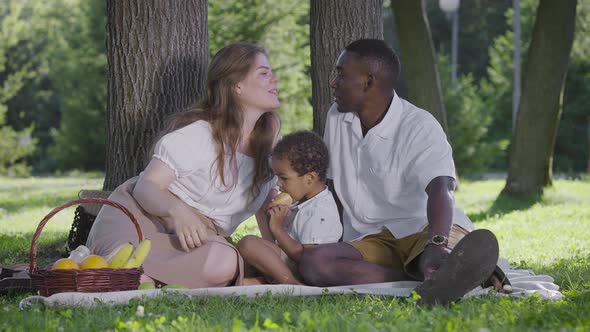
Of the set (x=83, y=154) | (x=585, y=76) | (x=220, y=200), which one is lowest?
(x=83, y=154)

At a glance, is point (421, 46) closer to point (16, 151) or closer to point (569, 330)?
point (569, 330)

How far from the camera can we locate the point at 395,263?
524cm

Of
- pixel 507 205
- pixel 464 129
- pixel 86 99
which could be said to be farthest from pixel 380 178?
pixel 86 99

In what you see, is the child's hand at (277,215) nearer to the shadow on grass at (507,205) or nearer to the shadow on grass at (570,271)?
the shadow on grass at (570,271)

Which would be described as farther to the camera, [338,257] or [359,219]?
[359,219]

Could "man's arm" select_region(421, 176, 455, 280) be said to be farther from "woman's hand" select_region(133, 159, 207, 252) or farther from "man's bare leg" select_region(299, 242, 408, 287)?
"woman's hand" select_region(133, 159, 207, 252)

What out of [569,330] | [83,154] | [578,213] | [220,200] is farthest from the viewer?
[83,154]

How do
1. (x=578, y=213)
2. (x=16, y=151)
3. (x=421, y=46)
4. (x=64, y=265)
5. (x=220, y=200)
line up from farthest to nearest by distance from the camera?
(x=16, y=151)
(x=421, y=46)
(x=578, y=213)
(x=220, y=200)
(x=64, y=265)

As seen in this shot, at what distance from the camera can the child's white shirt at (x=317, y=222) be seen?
205 inches

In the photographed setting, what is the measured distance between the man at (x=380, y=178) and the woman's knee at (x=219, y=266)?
1.38 ft

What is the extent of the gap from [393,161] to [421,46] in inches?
298

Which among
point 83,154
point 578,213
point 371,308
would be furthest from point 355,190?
point 83,154

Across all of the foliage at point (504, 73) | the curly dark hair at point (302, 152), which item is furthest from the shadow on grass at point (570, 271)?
the foliage at point (504, 73)

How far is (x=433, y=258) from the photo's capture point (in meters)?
4.49
